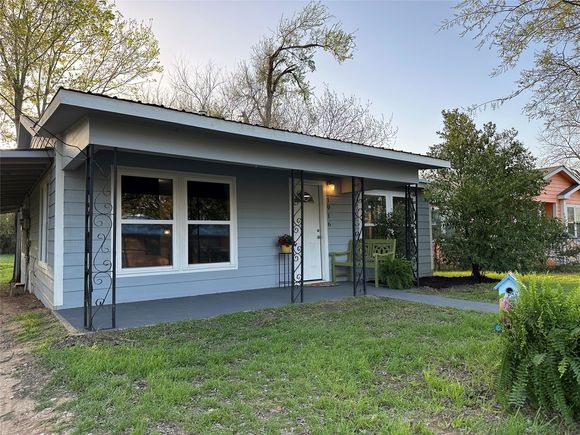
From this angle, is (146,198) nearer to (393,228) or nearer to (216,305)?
(216,305)

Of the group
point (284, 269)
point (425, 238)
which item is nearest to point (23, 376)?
point (284, 269)

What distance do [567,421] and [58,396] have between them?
3248 mm

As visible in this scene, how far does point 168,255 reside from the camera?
6.14m

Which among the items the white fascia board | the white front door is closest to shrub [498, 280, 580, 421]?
the white fascia board

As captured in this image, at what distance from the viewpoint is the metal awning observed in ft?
18.3

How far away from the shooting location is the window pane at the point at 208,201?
6.41 meters

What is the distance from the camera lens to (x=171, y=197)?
6.20 metres

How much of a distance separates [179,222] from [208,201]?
63cm

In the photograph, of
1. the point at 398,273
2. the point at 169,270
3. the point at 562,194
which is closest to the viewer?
the point at 169,270

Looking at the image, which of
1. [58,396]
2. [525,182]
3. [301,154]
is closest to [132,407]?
[58,396]

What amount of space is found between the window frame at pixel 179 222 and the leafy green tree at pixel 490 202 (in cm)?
444

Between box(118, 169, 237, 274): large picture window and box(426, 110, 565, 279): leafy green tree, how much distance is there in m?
4.60

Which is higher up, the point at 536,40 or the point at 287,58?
the point at 287,58

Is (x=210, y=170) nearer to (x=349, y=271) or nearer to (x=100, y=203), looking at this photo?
(x=100, y=203)
